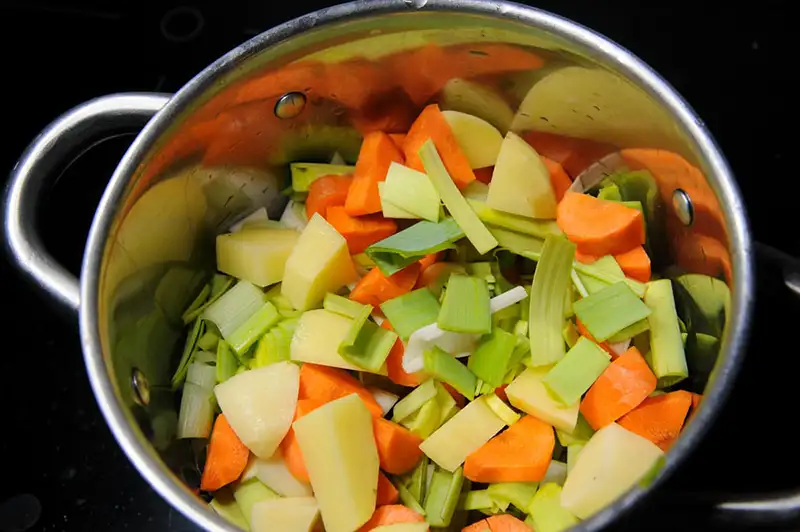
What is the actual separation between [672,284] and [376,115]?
39cm

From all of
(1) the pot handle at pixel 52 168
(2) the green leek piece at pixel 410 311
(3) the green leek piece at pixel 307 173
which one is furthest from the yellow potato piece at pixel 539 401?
(1) the pot handle at pixel 52 168

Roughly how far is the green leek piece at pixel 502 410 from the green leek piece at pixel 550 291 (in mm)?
55

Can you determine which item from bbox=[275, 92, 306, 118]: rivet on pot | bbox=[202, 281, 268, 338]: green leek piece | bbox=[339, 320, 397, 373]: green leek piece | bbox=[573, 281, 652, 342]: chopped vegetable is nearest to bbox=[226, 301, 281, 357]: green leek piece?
bbox=[202, 281, 268, 338]: green leek piece

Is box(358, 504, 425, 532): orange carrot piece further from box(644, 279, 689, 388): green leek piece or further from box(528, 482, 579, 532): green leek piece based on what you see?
box(644, 279, 689, 388): green leek piece

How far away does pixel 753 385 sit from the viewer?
1.04 m

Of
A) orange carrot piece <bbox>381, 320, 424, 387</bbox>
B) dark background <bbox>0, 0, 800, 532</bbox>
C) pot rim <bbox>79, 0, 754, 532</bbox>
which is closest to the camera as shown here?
pot rim <bbox>79, 0, 754, 532</bbox>

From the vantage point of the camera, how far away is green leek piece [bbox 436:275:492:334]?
33.3 inches

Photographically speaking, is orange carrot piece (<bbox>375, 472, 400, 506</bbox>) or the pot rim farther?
orange carrot piece (<bbox>375, 472, 400, 506</bbox>)

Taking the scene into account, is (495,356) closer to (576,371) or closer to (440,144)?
(576,371)

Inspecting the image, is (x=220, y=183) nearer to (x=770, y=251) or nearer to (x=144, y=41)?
(x=144, y=41)

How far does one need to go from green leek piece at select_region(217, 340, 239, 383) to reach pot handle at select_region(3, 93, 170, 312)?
178mm

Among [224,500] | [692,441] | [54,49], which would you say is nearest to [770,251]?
[692,441]

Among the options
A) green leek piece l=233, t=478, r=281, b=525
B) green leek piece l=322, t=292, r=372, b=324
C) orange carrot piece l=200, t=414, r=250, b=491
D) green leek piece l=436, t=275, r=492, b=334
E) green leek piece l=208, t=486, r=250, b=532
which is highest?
green leek piece l=436, t=275, r=492, b=334

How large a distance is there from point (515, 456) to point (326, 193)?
1.21 feet
